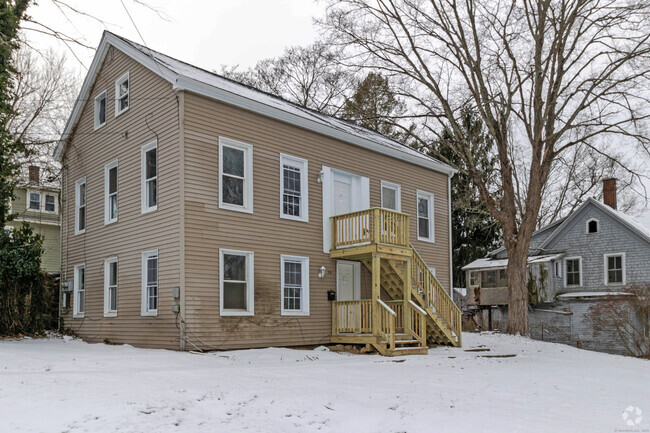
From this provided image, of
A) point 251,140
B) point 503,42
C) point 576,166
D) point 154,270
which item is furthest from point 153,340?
point 576,166

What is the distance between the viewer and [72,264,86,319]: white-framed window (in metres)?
17.9

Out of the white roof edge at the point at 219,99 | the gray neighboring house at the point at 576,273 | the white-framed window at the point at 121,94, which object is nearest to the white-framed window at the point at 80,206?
the white roof edge at the point at 219,99

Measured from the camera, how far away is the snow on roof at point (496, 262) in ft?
114

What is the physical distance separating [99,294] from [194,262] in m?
4.61

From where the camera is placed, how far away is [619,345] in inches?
1208

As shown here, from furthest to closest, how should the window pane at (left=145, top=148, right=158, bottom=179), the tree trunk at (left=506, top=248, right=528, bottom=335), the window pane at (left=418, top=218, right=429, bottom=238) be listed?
the tree trunk at (left=506, top=248, right=528, bottom=335)
the window pane at (left=418, top=218, right=429, bottom=238)
the window pane at (left=145, top=148, right=158, bottom=179)

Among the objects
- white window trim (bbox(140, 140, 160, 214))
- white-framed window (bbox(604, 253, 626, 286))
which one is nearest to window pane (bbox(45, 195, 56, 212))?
white window trim (bbox(140, 140, 160, 214))

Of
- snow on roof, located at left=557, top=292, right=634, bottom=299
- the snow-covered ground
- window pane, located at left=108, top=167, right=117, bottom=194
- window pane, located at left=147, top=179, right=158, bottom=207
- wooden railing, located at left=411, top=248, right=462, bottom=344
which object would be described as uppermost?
window pane, located at left=108, top=167, right=117, bottom=194

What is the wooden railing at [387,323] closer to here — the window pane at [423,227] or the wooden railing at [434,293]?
the wooden railing at [434,293]

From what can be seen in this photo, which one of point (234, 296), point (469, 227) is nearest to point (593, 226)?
point (469, 227)

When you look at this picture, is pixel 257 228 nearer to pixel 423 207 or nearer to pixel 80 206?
pixel 80 206

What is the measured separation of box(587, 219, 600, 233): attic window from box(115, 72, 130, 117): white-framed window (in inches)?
1059

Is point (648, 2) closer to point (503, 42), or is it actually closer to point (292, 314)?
point (503, 42)

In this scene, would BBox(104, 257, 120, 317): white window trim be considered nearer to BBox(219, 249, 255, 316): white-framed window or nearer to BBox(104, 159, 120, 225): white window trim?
BBox(104, 159, 120, 225): white window trim
